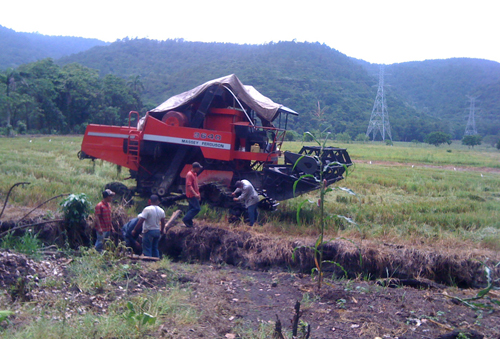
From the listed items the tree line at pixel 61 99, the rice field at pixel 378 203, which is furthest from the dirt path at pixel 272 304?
the tree line at pixel 61 99

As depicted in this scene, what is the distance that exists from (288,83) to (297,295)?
30.5 m

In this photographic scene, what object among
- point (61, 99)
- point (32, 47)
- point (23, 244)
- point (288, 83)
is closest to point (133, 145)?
point (23, 244)

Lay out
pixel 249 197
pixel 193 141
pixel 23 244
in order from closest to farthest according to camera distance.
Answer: pixel 23 244 → pixel 249 197 → pixel 193 141

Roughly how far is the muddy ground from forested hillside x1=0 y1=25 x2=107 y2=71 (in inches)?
3539

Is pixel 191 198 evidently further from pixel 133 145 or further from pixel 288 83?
pixel 288 83

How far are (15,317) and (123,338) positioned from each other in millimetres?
1397

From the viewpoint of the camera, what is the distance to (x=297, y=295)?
5.55 m

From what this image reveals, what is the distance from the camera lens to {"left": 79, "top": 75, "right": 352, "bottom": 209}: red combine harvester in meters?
9.99

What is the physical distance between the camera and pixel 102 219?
7527mm

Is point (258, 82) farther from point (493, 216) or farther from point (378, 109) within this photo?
point (493, 216)

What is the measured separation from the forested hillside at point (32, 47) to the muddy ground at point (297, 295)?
89.9 metres

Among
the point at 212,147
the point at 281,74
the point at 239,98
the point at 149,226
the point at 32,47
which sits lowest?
the point at 149,226

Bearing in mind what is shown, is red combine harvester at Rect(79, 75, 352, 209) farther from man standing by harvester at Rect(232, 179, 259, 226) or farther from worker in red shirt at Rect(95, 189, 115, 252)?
worker in red shirt at Rect(95, 189, 115, 252)

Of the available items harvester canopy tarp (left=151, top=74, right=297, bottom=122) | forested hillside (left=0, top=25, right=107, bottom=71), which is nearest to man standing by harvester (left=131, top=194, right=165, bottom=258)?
harvester canopy tarp (left=151, top=74, right=297, bottom=122)
